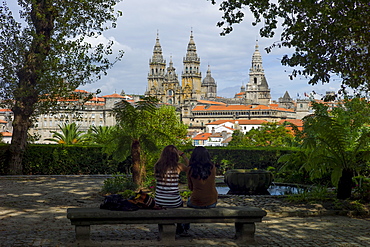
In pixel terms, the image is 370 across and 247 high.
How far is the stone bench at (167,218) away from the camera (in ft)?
20.2

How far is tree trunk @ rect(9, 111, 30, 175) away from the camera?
56.0 ft

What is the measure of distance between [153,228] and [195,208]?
118cm

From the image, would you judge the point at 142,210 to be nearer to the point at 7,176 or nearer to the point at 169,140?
the point at 169,140

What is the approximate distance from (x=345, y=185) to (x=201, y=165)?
196 inches

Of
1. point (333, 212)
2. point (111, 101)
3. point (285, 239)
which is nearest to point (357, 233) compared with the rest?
point (285, 239)

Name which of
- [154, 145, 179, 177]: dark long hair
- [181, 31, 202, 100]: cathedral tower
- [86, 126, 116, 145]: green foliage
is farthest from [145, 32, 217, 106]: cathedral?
[154, 145, 179, 177]: dark long hair

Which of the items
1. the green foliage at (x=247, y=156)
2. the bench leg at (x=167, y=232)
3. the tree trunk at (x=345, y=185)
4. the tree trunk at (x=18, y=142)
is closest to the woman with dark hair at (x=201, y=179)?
the bench leg at (x=167, y=232)

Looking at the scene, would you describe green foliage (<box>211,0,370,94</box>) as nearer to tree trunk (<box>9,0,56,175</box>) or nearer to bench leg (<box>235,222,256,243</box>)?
bench leg (<box>235,222,256,243</box>)

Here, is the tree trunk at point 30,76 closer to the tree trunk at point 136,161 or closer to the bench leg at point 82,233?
the tree trunk at point 136,161

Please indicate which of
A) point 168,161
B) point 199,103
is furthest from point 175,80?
point 168,161

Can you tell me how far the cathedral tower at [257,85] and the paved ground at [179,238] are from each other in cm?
15204

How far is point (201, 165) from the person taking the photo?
667 cm

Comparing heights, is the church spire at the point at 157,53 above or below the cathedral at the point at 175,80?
above

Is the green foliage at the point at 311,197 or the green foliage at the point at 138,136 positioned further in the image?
the green foliage at the point at 138,136
